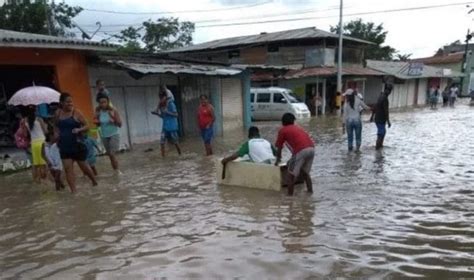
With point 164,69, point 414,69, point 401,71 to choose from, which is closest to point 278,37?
point 401,71

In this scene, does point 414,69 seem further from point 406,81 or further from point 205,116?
point 205,116

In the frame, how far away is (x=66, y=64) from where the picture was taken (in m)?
12.6

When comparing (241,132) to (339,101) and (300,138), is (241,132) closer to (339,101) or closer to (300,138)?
(339,101)

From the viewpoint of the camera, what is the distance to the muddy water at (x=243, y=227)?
4.73 metres

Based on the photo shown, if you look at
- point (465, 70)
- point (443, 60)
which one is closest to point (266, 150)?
point (465, 70)

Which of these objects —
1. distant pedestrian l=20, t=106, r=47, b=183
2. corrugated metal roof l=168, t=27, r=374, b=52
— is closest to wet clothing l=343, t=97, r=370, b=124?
distant pedestrian l=20, t=106, r=47, b=183

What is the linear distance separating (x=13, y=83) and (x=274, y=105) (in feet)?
50.3

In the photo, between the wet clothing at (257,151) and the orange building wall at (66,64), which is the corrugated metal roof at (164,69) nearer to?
the orange building wall at (66,64)

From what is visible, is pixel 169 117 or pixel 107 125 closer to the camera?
pixel 107 125

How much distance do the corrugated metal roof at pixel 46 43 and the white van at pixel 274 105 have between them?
46.5 ft

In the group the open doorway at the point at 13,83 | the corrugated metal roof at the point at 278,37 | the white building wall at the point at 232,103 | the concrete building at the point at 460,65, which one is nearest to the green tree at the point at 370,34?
the concrete building at the point at 460,65

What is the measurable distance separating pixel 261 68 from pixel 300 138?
13563 millimetres

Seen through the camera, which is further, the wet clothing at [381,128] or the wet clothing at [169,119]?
the wet clothing at [381,128]

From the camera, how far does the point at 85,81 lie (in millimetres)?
13172
